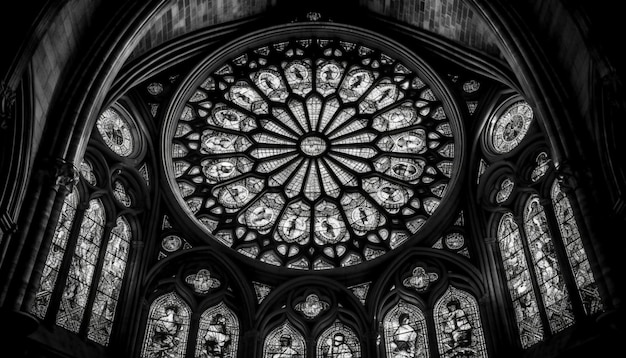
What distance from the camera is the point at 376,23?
2050cm

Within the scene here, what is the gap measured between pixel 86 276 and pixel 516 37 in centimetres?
978

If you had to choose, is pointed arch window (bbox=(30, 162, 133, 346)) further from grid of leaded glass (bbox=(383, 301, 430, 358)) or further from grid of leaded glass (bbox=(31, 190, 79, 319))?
grid of leaded glass (bbox=(383, 301, 430, 358))

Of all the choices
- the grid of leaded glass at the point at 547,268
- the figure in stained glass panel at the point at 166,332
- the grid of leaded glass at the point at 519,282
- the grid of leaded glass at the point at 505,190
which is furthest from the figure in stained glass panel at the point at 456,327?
the figure in stained glass panel at the point at 166,332

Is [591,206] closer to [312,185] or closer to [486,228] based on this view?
[486,228]

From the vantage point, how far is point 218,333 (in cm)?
1630

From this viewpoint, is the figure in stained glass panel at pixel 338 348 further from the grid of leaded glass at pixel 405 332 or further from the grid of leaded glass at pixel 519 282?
the grid of leaded glass at pixel 519 282

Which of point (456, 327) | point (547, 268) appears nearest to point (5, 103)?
point (456, 327)

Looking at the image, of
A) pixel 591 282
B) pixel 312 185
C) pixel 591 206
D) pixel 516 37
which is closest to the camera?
pixel 591 206

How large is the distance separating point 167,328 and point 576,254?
327 inches

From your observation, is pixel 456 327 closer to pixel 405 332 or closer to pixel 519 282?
pixel 405 332

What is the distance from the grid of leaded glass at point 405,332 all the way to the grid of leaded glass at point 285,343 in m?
1.81

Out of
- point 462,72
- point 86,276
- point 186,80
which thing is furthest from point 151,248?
point 462,72

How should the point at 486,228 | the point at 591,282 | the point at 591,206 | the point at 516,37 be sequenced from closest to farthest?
1. the point at 591,206
2. the point at 591,282
3. the point at 516,37
4. the point at 486,228

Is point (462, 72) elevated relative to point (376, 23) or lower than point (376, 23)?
lower
